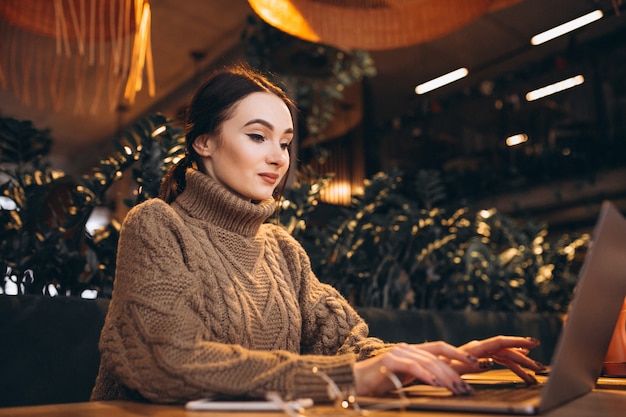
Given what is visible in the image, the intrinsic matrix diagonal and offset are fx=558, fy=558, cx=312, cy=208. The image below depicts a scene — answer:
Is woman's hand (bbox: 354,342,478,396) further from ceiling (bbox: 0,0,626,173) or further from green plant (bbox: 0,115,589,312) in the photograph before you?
ceiling (bbox: 0,0,626,173)

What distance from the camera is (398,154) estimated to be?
29.6 feet

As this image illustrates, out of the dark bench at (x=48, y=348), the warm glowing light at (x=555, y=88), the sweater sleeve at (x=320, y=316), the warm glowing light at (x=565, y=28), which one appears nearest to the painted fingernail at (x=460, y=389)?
the sweater sleeve at (x=320, y=316)

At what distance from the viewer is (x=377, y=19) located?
1948 millimetres

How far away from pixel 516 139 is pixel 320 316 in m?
7.78

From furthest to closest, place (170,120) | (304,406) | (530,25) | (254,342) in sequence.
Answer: (530,25) → (170,120) → (254,342) → (304,406)

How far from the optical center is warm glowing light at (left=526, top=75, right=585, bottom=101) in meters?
7.83

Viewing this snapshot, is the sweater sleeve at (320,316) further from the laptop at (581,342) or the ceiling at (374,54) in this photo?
the ceiling at (374,54)

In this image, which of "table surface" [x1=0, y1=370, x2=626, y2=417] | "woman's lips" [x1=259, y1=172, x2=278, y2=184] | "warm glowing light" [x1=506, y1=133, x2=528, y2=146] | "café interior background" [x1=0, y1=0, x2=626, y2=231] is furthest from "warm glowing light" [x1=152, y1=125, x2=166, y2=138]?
"warm glowing light" [x1=506, y1=133, x2=528, y2=146]

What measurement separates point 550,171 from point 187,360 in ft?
25.9

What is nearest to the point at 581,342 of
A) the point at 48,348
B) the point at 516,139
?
the point at 48,348

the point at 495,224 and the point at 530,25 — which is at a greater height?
the point at 530,25

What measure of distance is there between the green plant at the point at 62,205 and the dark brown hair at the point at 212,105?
0.36 m

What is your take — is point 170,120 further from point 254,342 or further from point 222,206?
point 254,342

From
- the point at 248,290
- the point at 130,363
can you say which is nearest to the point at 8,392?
the point at 130,363
